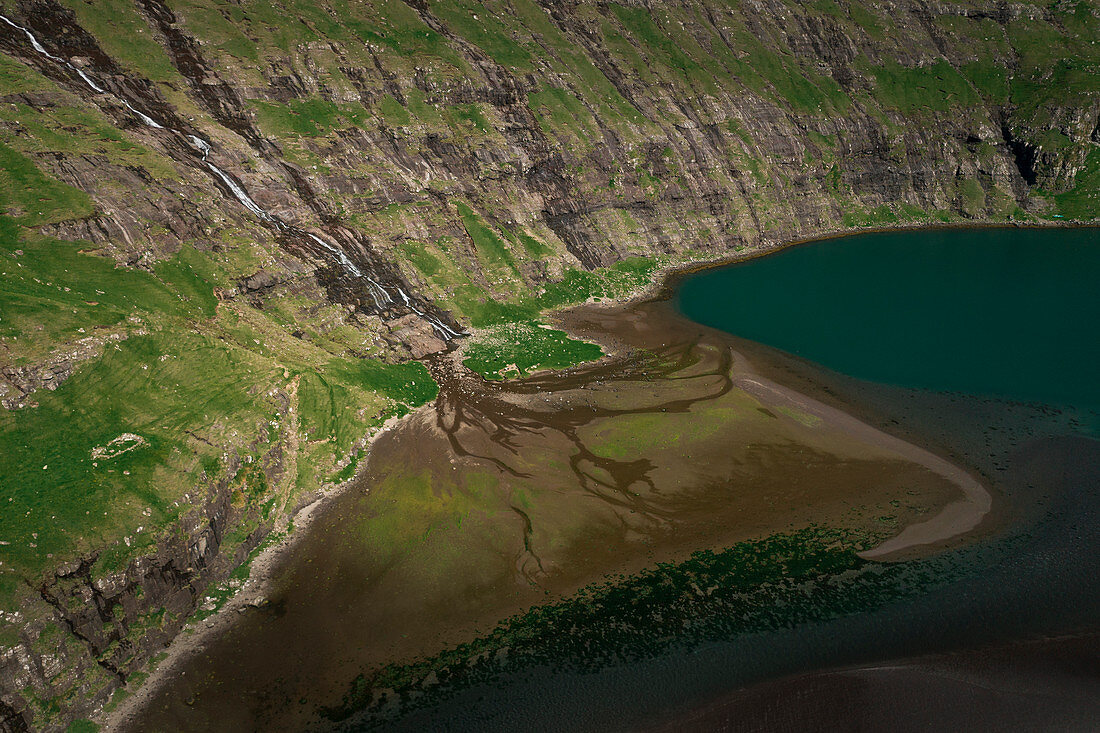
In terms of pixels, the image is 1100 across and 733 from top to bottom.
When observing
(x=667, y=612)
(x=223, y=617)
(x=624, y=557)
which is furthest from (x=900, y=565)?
(x=223, y=617)

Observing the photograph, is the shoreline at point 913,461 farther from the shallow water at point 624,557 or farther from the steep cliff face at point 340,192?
the steep cliff face at point 340,192

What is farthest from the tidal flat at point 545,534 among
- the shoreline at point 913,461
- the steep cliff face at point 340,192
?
the steep cliff face at point 340,192

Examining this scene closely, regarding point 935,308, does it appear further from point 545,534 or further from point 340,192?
point 340,192

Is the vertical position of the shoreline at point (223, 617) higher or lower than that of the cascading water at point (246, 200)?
lower

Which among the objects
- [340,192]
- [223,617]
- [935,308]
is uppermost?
[935,308]

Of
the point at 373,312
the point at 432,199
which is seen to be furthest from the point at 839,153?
the point at 373,312

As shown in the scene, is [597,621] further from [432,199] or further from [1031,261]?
[1031,261]
